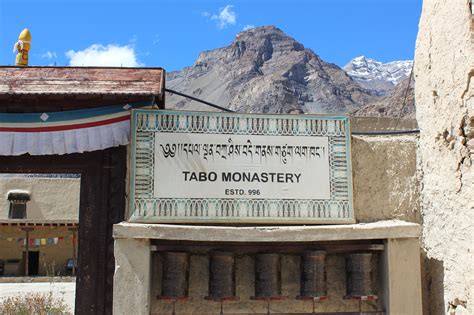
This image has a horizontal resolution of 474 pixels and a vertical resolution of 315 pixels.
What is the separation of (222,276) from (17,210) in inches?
747

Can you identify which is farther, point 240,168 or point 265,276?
point 240,168

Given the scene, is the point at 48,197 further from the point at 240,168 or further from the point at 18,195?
the point at 240,168

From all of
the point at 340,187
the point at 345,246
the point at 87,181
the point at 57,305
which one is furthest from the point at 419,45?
the point at 57,305

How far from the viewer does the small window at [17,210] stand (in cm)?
2120

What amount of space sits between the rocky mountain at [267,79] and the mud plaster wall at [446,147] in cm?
6981

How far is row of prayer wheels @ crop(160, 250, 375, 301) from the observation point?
A: 458 cm

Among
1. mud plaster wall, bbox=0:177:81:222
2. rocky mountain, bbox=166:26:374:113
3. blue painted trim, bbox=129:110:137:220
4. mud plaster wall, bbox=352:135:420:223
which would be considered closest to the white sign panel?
blue painted trim, bbox=129:110:137:220

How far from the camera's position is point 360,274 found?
4676 millimetres

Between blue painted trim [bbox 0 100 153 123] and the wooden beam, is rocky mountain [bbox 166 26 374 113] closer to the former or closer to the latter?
the wooden beam

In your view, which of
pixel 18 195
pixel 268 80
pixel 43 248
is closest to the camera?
pixel 18 195

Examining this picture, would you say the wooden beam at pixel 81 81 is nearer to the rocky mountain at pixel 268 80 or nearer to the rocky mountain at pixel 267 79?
the rocky mountain at pixel 268 80

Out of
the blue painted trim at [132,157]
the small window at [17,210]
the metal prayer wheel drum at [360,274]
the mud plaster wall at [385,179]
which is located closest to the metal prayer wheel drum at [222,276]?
the blue painted trim at [132,157]

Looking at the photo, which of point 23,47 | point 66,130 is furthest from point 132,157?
point 23,47

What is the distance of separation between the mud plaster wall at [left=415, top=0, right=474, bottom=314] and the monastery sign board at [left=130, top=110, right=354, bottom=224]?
2.43 ft
